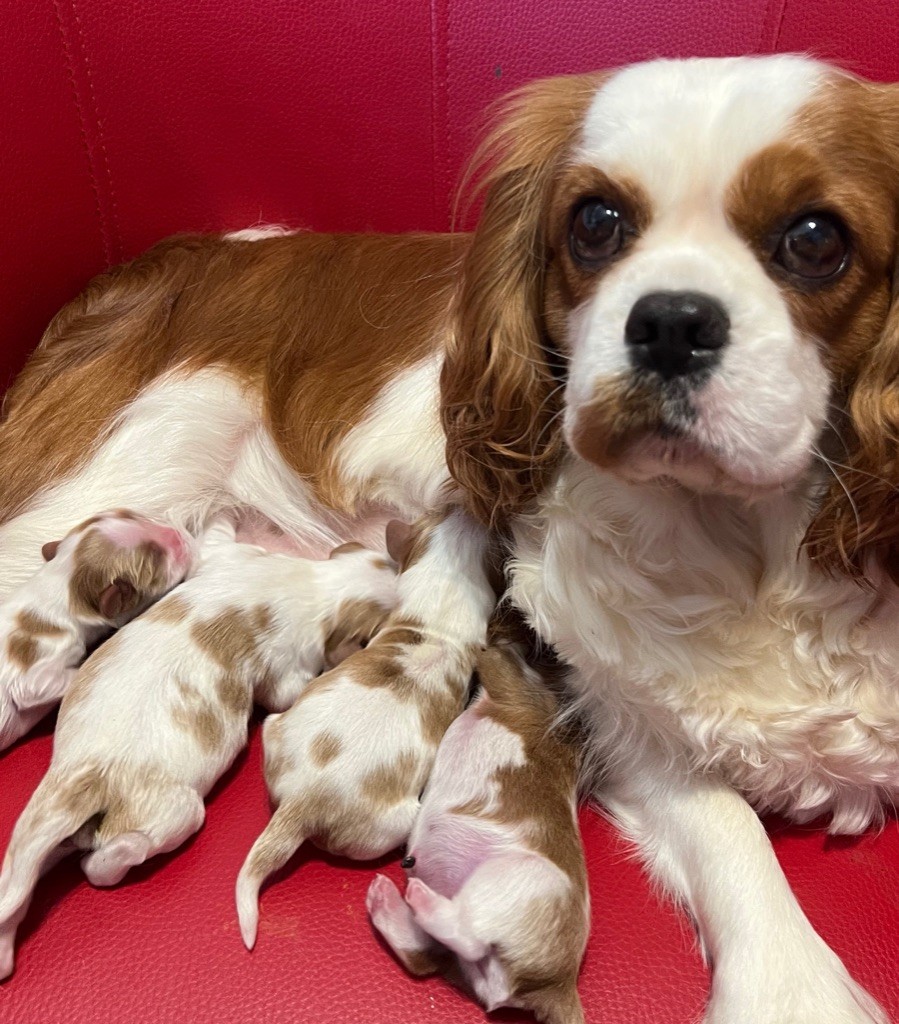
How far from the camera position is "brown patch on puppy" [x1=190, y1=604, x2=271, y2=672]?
4.17 ft

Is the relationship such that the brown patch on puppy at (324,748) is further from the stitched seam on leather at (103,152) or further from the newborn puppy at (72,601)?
the stitched seam on leather at (103,152)

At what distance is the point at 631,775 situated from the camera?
Answer: 4.05ft

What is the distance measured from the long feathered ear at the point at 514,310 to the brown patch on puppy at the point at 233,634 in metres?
0.35

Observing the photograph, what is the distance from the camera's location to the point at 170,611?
4.32ft

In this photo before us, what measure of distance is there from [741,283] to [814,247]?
0.31ft

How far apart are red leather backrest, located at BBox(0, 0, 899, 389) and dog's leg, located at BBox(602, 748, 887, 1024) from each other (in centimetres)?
114

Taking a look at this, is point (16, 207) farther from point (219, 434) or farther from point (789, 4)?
point (789, 4)

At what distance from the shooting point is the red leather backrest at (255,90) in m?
1.53

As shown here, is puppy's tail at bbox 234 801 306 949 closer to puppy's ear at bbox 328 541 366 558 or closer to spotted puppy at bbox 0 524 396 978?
spotted puppy at bbox 0 524 396 978

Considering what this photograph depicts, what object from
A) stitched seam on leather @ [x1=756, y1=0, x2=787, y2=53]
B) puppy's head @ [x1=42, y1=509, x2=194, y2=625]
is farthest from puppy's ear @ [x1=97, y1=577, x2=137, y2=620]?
stitched seam on leather @ [x1=756, y1=0, x2=787, y2=53]

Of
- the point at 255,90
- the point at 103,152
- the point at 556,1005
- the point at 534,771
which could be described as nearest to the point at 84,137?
the point at 103,152

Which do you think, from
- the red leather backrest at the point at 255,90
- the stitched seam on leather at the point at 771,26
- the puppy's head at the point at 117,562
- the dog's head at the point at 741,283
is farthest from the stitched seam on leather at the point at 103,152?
the stitched seam on leather at the point at 771,26

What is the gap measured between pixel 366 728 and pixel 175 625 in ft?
1.06

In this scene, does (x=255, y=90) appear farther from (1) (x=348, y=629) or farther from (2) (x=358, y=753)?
(2) (x=358, y=753)
